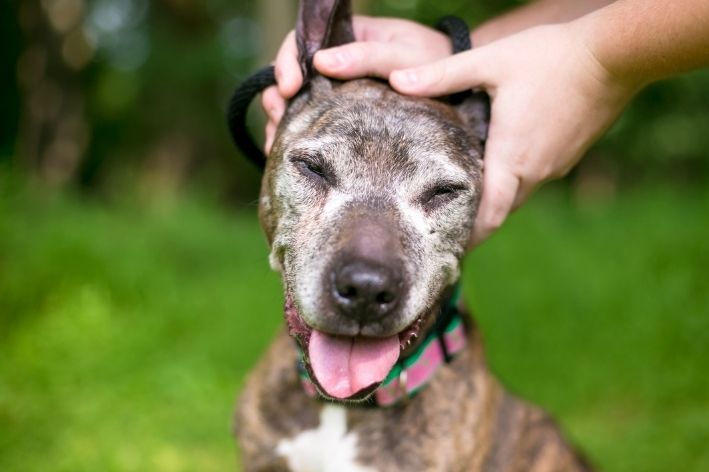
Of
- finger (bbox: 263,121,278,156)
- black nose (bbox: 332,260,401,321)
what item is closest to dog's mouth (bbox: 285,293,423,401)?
black nose (bbox: 332,260,401,321)

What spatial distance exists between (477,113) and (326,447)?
4.84 ft

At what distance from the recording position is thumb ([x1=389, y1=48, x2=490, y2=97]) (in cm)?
306

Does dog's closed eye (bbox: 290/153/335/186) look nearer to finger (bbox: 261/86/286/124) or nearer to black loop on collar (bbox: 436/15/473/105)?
finger (bbox: 261/86/286/124)

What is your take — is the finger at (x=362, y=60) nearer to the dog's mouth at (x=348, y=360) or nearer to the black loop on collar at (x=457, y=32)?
the black loop on collar at (x=457, y=32)

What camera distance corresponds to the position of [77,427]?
520 centimetres

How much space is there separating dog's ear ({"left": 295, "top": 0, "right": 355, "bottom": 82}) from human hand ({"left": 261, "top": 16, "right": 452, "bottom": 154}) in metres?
0.05

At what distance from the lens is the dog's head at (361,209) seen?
103 inches

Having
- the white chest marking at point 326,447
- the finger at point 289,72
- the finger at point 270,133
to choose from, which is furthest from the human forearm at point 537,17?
the white chest marking at point 326,447

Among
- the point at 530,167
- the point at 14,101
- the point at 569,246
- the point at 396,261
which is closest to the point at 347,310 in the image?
the point at 396,261

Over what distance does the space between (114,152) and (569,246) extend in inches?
564

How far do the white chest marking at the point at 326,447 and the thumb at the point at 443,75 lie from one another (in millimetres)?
1293

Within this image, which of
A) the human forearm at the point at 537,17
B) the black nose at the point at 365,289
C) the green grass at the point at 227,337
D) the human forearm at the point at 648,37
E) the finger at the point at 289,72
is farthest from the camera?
the green grass at the point at 227,337

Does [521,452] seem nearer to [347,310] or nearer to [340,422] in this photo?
[340,422]

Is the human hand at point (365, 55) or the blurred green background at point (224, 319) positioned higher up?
the human hand at point (365, 55)
